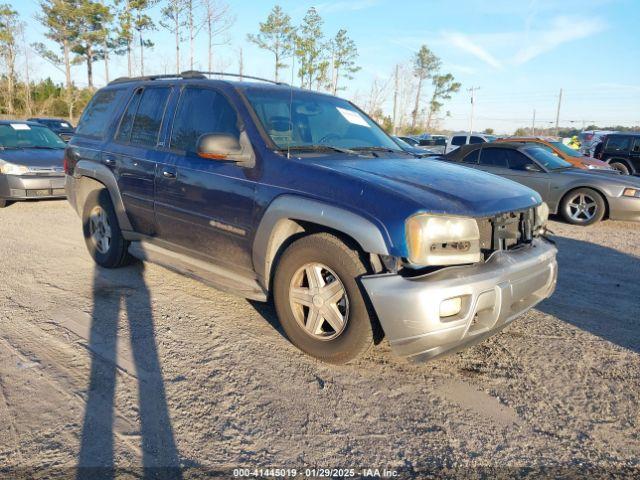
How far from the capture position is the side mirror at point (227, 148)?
3377 mm

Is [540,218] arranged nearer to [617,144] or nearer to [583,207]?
[583,207]

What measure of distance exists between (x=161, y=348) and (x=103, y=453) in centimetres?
112

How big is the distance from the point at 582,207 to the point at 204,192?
24.8 ft

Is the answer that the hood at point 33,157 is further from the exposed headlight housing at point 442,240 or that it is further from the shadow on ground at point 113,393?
the exposed headlight housing at point 442,240

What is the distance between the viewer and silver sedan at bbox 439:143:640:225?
8.53 meters

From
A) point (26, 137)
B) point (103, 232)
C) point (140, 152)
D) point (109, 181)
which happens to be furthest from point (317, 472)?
point (26, 137)

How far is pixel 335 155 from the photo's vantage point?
143 inches

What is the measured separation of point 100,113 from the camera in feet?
17.0

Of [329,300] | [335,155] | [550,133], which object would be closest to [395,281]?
[329,300]

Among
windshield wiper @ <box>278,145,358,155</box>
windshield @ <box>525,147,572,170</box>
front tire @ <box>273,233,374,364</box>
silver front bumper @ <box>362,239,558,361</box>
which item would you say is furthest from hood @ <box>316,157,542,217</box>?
windshield @ <box>525,147,572,170</box>

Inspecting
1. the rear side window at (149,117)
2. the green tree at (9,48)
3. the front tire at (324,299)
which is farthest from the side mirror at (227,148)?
the green tree at (9,48)

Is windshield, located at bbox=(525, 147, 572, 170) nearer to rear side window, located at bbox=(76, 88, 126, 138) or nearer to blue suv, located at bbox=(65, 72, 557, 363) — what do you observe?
blue suv, located at bbox=(65, 72, 557, 363)

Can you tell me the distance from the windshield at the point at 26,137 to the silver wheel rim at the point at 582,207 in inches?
387

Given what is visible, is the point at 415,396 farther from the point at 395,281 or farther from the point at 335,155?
the point at 335,155
